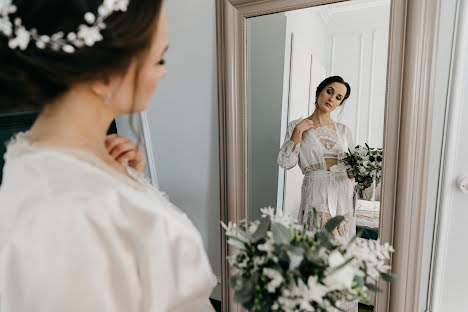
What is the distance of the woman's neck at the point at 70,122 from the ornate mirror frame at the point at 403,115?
0.68 m

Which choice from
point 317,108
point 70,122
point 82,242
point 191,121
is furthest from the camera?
point 191,121

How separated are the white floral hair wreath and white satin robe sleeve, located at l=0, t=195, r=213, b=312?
0.27m

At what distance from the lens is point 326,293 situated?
1.79ft

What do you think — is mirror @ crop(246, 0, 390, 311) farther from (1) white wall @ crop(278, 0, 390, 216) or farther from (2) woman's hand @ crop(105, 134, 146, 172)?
(2) woman's hand @ crop(105, 134, 146, 172)

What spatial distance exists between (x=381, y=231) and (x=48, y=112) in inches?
40.5

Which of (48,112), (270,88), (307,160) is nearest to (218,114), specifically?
(270,88)

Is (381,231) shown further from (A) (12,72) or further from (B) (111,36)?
(A) (12,72)

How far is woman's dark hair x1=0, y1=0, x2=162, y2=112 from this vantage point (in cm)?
52

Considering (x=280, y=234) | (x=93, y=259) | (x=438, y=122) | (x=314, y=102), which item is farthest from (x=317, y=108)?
(x=93, y=259)

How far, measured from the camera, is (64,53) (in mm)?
521

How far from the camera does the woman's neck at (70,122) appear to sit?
59cm

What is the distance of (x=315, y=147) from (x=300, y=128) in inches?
3.6

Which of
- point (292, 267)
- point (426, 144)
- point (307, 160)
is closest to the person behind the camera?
point (292, 267)

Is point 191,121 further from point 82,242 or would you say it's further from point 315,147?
point 82,242
